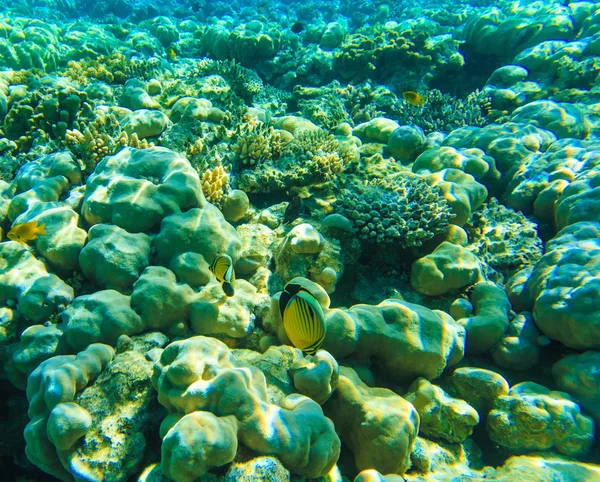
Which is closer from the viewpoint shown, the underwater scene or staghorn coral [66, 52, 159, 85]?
the underwater scene

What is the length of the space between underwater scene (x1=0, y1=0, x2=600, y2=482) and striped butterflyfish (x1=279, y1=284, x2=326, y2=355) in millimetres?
11

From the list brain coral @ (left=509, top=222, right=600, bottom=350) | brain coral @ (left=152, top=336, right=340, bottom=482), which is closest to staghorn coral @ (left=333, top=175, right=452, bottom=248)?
brain coral @ (left=509, top=222, right=600, bottom=350)

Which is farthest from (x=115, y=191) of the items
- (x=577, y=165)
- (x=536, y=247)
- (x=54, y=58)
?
(x=54, y=58)

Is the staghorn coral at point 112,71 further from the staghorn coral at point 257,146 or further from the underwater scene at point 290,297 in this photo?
the staghorn coral at point 257,146

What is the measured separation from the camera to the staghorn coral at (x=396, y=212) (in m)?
3.51

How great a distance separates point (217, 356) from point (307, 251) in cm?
142

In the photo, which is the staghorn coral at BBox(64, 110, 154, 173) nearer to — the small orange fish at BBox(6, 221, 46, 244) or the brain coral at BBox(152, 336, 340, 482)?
the small orange fish at BBox(6, 221, 46, 244)

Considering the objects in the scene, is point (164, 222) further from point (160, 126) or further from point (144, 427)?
point (160, 126)

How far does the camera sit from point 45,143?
500 centimetres

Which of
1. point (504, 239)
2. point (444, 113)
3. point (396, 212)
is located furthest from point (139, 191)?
point (444, 113)

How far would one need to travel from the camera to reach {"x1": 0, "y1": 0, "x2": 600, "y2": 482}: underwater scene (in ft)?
6.51

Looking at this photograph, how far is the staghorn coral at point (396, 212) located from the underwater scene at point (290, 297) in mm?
25

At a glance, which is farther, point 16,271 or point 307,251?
point 307,251

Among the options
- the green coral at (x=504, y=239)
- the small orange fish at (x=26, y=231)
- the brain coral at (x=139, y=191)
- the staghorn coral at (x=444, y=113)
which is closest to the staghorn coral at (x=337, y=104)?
the staghorn coral at (x=444, y=113)
